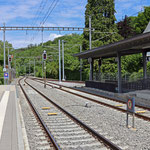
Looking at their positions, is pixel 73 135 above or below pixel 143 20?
below

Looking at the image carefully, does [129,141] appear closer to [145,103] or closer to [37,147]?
[37,147]

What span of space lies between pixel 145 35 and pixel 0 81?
3172 cm

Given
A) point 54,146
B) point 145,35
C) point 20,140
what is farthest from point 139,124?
point 145,35

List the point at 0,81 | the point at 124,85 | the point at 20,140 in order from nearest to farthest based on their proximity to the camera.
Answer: the point at 20,140 → the point at 124,85 → the point at 0,81

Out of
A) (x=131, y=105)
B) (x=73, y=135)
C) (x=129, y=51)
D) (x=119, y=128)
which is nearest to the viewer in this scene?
(x=73, y=135)

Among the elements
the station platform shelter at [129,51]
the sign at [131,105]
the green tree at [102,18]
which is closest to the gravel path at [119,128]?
the sign at [131,105]

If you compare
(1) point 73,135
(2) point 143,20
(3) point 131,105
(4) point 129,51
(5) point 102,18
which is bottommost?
(1) point 73,135

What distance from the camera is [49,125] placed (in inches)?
395

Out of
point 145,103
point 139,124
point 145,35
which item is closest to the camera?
point 139,124

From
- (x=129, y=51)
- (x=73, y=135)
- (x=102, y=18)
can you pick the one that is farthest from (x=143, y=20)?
(x=73, y=135)

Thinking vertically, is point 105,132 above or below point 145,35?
below

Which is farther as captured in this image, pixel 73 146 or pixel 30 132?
pixel 30 132

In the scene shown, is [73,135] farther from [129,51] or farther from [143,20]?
[143,20]

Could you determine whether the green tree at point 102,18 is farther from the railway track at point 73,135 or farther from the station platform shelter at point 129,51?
the railway track at point 73,135
